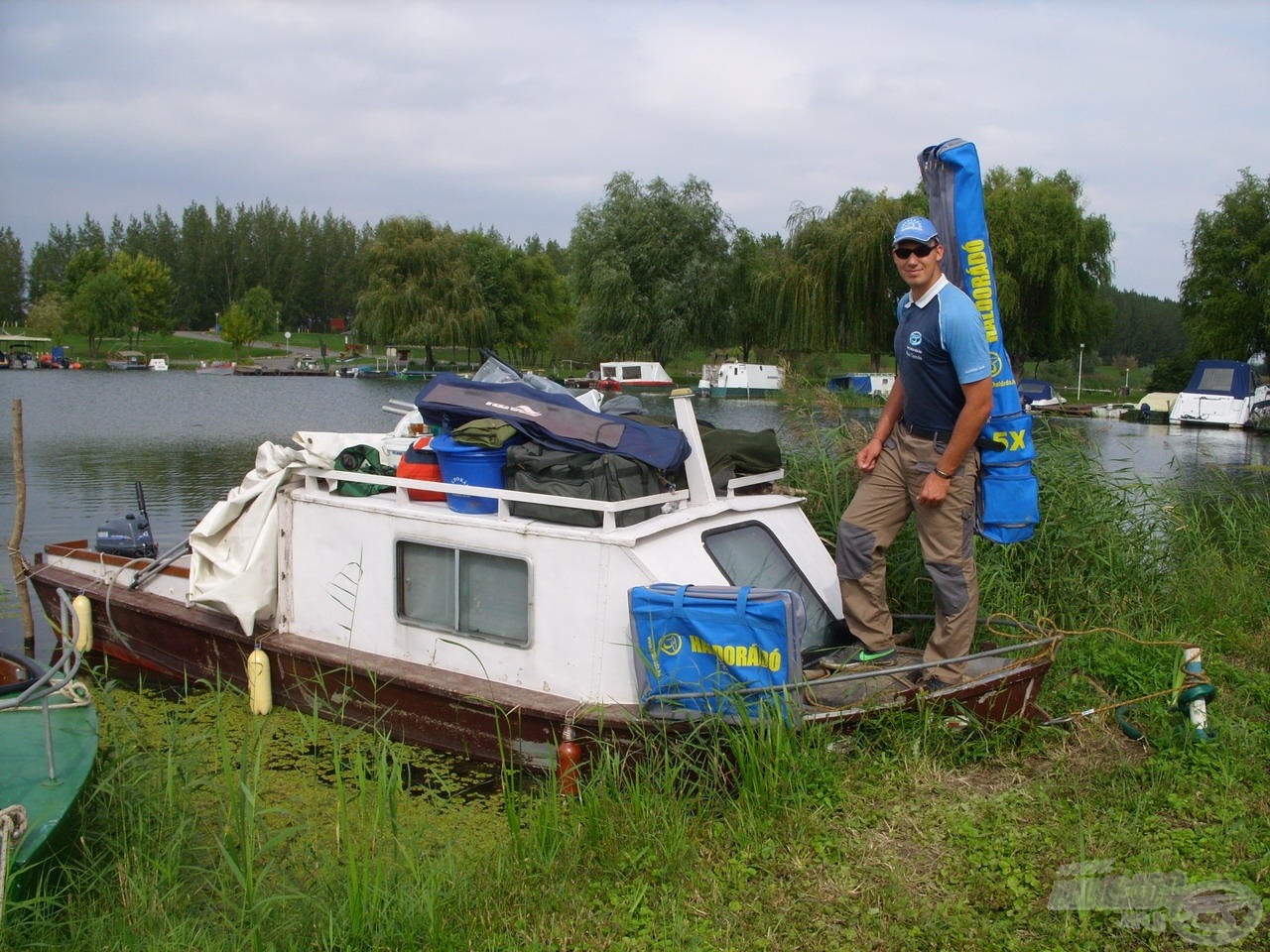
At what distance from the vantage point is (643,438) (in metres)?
6.04

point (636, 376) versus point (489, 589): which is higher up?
point (636, 376)

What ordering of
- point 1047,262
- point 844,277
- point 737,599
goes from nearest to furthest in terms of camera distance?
point 737,599 < point 1047,262 < point 844,277

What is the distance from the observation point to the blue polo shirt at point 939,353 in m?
5.02

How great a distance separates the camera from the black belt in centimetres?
530

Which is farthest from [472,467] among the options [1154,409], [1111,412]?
[1154,409]

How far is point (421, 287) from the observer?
43719mm

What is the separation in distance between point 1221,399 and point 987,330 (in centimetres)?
3619

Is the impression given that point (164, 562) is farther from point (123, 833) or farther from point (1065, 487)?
point (1065, 487)

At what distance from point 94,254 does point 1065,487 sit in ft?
342

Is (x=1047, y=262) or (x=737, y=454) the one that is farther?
(x=1047, y=262)

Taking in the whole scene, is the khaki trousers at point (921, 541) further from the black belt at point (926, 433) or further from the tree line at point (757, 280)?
the tree line at point (757, 280)

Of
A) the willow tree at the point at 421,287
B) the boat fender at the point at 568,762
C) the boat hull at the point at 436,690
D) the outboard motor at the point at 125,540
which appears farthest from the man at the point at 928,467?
the willow tree at the point at 421,287

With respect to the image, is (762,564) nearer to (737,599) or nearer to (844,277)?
(737,599)

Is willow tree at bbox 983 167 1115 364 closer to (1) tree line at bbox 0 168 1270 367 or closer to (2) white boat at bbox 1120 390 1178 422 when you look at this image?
(1) tree line at bbox 0 168 1270 367
